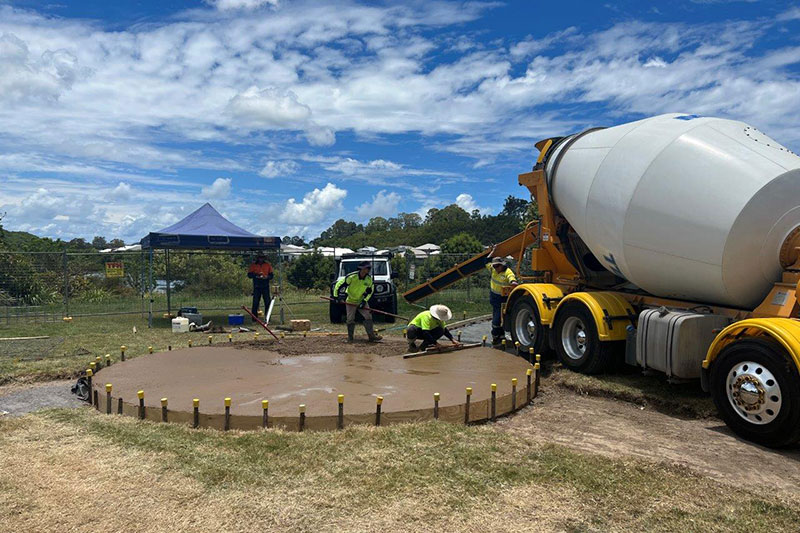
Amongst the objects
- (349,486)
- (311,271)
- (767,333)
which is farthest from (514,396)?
(311,271)

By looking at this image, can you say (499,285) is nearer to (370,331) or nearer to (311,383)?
(370,331)

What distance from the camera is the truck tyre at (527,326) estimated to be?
9.80 metres

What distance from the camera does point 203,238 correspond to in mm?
16625

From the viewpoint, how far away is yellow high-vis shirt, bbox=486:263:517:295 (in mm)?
11609

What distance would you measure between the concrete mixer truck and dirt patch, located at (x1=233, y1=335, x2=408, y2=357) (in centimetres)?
275

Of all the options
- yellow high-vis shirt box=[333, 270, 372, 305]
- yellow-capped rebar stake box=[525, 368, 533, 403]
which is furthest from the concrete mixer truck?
yellow high-vis shirt box=[333, 270, 372, 305]

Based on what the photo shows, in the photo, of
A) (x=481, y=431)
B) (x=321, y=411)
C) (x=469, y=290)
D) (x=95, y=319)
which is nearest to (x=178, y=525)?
(x=321, y=411)

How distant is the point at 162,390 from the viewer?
7414mm

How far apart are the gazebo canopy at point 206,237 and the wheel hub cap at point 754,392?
13688 millimetres

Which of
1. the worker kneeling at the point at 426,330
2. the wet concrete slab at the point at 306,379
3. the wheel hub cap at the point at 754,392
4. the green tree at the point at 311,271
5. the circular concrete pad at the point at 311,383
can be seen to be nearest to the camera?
the wheel hub cap at the point at 754,392

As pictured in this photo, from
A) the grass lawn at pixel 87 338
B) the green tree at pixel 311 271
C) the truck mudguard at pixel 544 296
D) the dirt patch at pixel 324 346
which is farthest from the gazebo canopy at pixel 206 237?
the green tree at pixel 311 271

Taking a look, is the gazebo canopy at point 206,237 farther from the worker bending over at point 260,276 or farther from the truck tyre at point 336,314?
the truck tyre at point 336,314

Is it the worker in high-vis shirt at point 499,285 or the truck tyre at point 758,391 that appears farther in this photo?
the worker in high-vis shirt at point 499,285

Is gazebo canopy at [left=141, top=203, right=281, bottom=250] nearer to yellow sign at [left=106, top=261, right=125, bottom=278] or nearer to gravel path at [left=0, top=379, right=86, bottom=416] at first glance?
yellow sign at [left=106, top=261, right=125, bottom=278]
